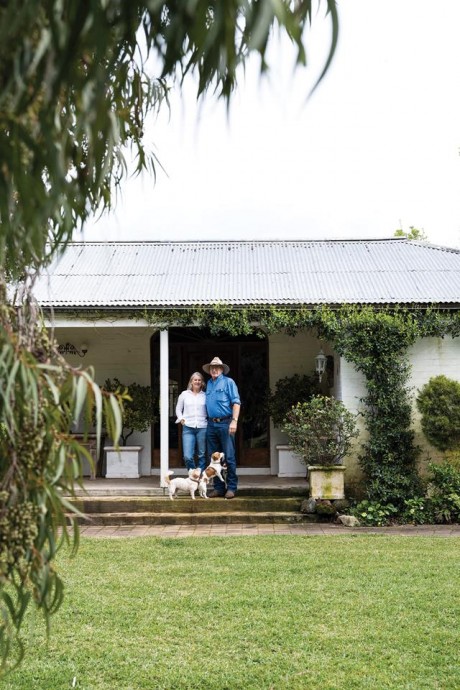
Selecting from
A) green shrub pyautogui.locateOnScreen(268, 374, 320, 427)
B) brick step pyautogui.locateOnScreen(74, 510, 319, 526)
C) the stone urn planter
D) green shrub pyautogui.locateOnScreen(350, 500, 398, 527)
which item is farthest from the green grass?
green shrub pyautogui.locateOnScreen(268, 374, 320, 427)

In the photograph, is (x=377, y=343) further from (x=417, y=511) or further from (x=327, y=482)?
(x=417, y=511)

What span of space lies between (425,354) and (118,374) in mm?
5361

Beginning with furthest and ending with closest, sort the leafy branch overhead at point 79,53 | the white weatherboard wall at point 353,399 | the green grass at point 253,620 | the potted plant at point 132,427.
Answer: the potted plant at point 132,427 → the white weatherboard wall at point 353,399 → the green grass at point 253,620 → the leafy branch overhead at point 79,53

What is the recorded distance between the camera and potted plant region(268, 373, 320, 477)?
1249 centimetres

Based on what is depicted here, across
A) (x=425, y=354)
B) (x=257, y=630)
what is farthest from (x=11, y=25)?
(x=425, y=354)

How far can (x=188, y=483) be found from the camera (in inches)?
406

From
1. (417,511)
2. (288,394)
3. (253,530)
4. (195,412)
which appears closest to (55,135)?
(253,530)

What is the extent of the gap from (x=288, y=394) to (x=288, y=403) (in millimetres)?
163

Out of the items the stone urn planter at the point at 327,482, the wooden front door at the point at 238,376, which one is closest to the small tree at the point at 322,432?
the stone urn planter at the point at 327,482

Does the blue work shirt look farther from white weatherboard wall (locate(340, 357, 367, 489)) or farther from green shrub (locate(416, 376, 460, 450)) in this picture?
green shrub (locate(416, 376, 460, 450))

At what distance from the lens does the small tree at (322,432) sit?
403 inches

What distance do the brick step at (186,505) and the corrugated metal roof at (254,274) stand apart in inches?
108

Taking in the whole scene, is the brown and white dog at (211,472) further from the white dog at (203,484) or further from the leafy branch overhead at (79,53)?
the leafy branch overhead at (79,53)

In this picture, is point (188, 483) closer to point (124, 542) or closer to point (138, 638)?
point (124, 542)
